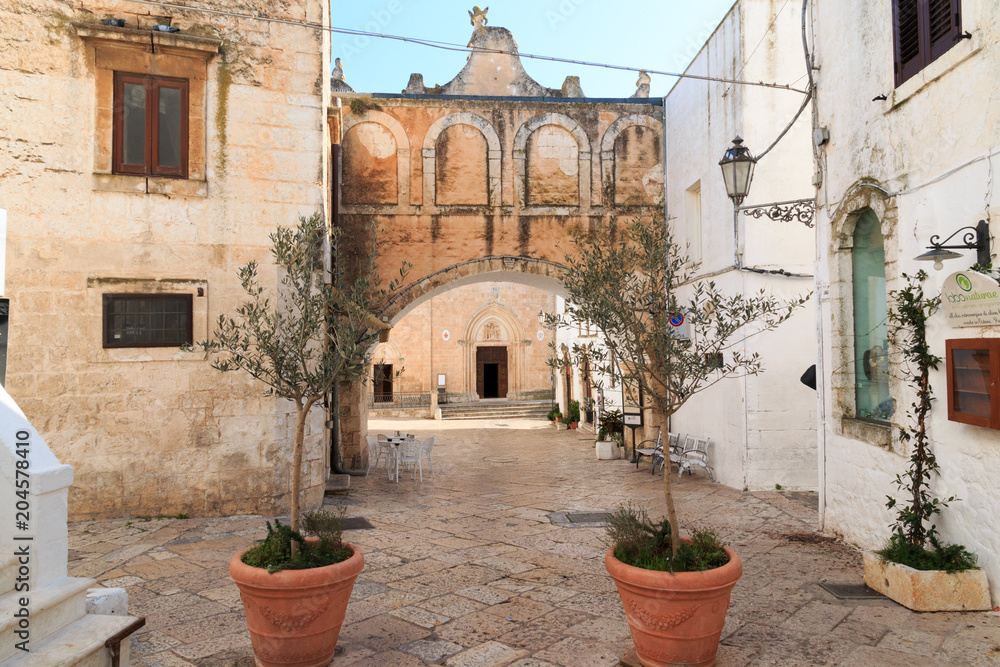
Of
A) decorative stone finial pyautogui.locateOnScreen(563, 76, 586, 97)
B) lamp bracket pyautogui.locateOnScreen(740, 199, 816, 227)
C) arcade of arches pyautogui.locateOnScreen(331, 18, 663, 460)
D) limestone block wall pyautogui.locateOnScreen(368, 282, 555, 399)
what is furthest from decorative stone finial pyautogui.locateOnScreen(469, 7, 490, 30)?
limestone block wall pyautogui.locateOnScreen(368, 282, 555, 399)

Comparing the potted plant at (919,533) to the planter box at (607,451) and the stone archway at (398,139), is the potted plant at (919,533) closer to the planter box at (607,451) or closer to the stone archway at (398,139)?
the planter box at (607,451)

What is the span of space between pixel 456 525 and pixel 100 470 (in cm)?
385

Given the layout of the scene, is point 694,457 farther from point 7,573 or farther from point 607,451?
point 7,573

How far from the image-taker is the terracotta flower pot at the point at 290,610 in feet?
12.3

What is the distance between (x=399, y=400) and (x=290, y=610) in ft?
73.1

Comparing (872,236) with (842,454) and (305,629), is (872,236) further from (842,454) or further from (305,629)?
(305,629)

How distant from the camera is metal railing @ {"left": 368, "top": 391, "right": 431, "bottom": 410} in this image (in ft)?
84.0

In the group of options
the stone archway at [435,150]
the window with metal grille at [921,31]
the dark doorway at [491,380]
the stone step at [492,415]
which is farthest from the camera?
the dark doorway at [491,380]

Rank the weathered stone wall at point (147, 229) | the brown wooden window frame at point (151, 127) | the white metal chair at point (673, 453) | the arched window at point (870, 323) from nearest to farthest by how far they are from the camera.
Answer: the arched window at point (870, 323)
the weathered stone wall at point (147, 229)
the brown wooden window frame at point (151, 127)
the white metal chair at point (673, 453)

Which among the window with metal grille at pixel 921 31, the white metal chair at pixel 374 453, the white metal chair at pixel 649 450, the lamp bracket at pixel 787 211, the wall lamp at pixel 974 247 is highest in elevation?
the window with metal grille at pixel 921 31

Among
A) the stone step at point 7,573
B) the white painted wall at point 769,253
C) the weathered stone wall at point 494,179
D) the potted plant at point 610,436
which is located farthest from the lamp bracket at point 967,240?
the potted plant at point 610,436

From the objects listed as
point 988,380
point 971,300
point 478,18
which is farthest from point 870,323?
point 478,18

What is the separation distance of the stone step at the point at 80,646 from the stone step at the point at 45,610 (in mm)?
28

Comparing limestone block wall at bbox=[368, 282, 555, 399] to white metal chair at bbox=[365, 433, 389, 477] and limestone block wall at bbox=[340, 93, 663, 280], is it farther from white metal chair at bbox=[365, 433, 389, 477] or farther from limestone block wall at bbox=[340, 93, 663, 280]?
limestone block wall at bbox=[340, 93, 663, 280]
